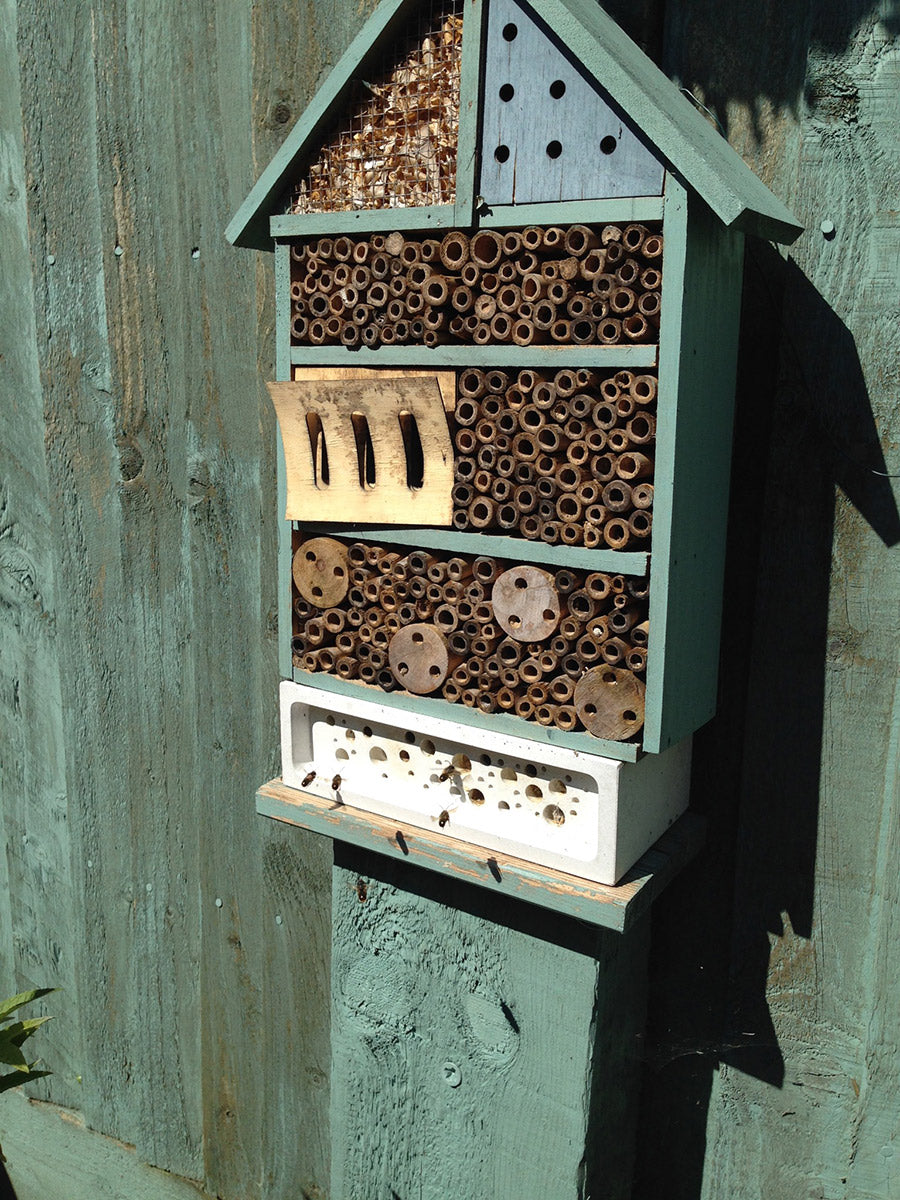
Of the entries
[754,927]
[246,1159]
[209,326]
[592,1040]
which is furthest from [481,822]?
[246,1159]

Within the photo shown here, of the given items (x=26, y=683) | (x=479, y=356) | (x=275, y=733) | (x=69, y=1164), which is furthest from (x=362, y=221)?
(x=69, y=1164)


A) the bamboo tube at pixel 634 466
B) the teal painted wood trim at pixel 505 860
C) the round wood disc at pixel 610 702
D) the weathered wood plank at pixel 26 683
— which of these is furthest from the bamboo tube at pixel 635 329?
the weathered wood plank at pixel 26 683

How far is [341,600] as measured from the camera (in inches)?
56.3

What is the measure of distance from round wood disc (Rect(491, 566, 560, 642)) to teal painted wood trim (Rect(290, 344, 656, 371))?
24cm

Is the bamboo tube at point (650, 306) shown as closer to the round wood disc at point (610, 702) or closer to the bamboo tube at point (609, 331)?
the bamboo tube at point (609, 331)

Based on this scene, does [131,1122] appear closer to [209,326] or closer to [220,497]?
[220,497]

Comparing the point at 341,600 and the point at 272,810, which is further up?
the point at 341,600

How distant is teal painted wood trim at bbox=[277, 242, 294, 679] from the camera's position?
4.62 feet

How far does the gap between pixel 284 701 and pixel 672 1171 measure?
0.92 metres

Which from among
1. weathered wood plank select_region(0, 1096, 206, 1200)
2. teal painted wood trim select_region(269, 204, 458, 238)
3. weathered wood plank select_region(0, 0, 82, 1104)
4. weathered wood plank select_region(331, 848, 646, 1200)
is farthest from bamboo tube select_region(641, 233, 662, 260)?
weathered wood plank select_region(0, 1096, 206, 1200)

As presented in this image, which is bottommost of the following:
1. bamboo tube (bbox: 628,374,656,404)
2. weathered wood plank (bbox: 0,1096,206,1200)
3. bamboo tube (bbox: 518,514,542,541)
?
weathered wood plank (bbox: 0,1096,206,1200)

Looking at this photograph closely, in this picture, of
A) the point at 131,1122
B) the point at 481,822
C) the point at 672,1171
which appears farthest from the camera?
the point at 131,1122

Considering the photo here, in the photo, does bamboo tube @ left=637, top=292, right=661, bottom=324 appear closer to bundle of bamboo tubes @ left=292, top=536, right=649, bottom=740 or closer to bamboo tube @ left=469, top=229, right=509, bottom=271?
bamboo tube @ left=469, top=229, right=509, bottom=271

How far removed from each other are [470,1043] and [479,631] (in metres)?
0.63
